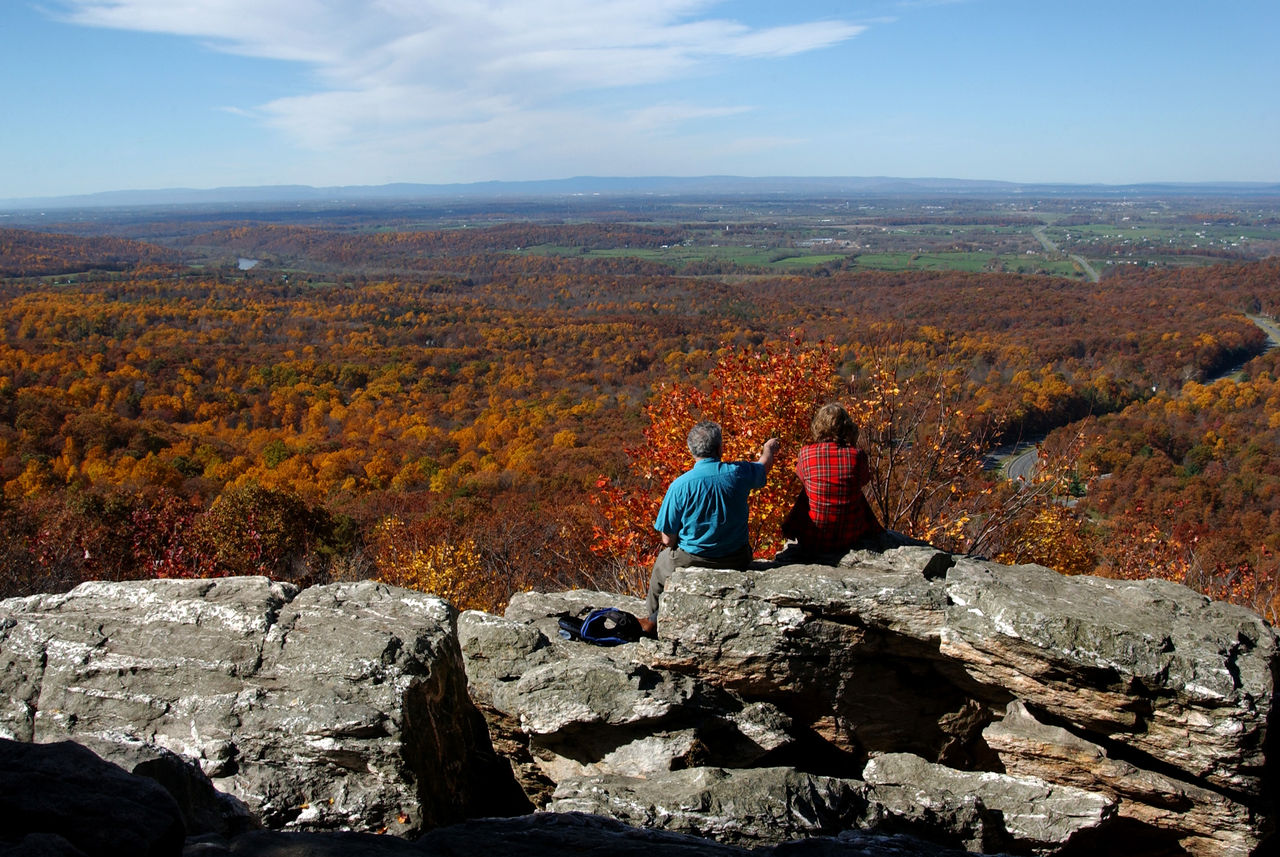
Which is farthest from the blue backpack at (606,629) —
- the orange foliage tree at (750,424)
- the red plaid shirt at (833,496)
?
the orange foliage tree at (750,424)

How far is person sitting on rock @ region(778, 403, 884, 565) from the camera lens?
7.43 m

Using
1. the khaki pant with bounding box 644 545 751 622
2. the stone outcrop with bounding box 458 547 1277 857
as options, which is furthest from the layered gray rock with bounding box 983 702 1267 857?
the khaki pant with bounding box 644 545 751 622

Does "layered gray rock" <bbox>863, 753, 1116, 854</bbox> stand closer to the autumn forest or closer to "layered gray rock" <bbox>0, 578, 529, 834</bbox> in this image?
"layered gray rock" <bbox>0, 578, 529, 834</bbox>

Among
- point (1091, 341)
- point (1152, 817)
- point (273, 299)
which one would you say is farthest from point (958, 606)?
point (273, 299)

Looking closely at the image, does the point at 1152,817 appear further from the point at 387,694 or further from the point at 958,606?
the point at 387,694

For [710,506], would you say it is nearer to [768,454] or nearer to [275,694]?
[768,454]

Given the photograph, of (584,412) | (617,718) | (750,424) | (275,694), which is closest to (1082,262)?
(584,412)

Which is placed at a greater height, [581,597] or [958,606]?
[958,606]

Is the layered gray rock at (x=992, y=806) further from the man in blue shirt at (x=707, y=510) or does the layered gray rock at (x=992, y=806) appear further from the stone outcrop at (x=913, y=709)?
the man in blue shirt at (x=707, y=510)

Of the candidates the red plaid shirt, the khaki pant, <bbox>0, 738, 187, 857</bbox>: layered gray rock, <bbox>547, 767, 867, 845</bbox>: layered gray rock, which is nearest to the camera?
<bbox>0, 738, 187, 857</bbox>: layered gray rock

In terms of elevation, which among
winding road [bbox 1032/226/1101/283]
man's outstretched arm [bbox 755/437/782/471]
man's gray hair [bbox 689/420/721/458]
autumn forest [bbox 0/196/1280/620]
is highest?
winding road [bbox 1032/226/1101/283]

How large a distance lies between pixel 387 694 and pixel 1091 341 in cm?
9428

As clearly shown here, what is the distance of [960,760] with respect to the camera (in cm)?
766

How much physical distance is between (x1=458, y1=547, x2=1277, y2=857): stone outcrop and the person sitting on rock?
28 centimetres
